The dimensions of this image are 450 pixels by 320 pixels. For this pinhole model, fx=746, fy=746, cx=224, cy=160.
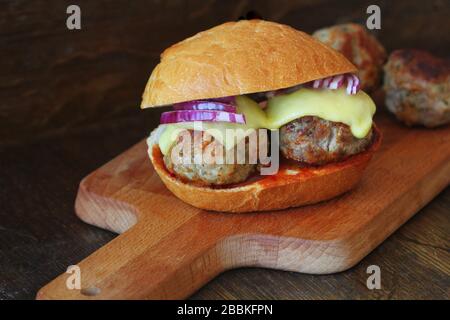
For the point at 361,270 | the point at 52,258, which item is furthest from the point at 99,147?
the point at 361,270

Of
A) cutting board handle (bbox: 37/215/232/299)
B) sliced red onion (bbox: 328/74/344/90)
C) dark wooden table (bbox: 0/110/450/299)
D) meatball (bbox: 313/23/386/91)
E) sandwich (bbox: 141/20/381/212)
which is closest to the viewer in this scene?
cutting board handle (bbox: 37/215/232/299)

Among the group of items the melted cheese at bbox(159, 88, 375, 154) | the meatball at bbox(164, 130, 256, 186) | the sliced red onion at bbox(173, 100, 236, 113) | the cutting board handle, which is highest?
the sliced red onion at bbox(173, 100, 236, 113)

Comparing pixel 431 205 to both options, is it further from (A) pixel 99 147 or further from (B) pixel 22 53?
(B) pixel 22 53

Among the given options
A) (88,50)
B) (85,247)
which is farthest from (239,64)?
(88,50)

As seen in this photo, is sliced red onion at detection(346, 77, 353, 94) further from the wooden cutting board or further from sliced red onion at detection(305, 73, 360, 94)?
the wooden cutting board

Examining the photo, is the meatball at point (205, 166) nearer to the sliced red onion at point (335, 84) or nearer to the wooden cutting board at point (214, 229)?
the wooden cutting board at point (214, 229)

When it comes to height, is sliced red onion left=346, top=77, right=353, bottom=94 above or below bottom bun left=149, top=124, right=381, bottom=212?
above

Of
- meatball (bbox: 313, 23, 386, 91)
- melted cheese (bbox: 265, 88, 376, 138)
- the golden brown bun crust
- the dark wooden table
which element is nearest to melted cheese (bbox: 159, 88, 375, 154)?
melted cheese (bbox: 265, 88, 376, 138)
